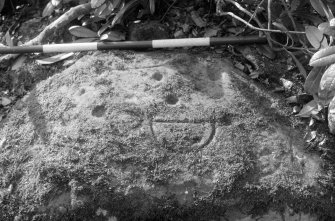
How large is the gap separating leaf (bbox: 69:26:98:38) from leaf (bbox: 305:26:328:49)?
1.15 meters

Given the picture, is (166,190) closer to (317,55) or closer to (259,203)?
(259,203)

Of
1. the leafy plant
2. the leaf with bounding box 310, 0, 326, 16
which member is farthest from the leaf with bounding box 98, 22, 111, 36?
the leaf with bounding box 310, 0, 326, 16

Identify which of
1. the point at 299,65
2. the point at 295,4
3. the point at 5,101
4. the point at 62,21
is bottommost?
the point at 5,101

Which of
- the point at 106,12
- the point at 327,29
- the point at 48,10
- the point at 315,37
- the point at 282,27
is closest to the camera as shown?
the point at 327,29

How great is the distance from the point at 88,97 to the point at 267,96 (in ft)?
2.87

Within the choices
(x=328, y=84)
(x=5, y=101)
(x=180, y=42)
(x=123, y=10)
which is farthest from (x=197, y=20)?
(x=5, y=101)

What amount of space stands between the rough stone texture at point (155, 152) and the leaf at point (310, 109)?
9cm

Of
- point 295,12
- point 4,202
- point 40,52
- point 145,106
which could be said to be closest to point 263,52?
point 295,12

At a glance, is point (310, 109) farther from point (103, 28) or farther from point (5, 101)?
point (5, 101)

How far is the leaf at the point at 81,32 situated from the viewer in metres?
2.64

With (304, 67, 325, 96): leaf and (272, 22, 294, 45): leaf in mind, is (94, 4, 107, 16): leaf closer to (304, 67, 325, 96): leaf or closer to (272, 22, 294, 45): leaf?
(272, 22, 294, 45): leaf

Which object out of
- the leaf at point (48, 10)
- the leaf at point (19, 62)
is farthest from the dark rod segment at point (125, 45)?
the leaf at point (48, 10)

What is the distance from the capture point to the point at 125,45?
250 cm

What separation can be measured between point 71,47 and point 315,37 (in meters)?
1.24
